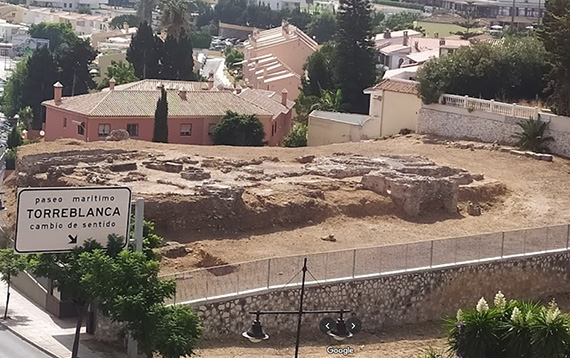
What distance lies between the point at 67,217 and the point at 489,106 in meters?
28.7

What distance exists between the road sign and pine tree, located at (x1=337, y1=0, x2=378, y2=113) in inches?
1638

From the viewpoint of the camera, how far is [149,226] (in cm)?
3375

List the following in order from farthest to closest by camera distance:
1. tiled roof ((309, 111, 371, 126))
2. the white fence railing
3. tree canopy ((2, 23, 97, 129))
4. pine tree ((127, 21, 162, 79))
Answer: tree canopy ((2, 23, 97, 129)) → pine tree ((127, 21, 162, 79)) → tiled roof ((309, 111, 371, 126)) → the white fence railing

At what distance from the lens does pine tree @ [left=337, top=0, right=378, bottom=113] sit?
7288 cm

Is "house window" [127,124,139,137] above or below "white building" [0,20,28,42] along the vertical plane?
above

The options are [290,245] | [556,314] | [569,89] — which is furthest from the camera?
[569,89]

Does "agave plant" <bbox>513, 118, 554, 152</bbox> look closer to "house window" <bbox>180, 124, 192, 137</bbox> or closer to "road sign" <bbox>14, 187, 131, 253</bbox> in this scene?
"house window" <bbox>180, 124, 192, 137</bbox>

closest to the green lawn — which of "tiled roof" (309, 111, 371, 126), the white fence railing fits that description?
"tiled roof" (309, 111, 371, 126)

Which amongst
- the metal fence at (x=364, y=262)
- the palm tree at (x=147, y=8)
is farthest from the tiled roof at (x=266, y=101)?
the palm tree at (x=147, y=8)

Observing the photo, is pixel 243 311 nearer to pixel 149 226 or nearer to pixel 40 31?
pixel 149 226

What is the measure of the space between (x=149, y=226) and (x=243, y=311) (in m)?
3.38

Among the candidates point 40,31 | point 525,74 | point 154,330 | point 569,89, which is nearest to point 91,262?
point 154,330

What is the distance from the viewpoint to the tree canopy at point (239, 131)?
65.6 metres

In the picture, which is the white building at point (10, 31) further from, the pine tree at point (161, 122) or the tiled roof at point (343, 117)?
the tiled roof at point (343, 117)
